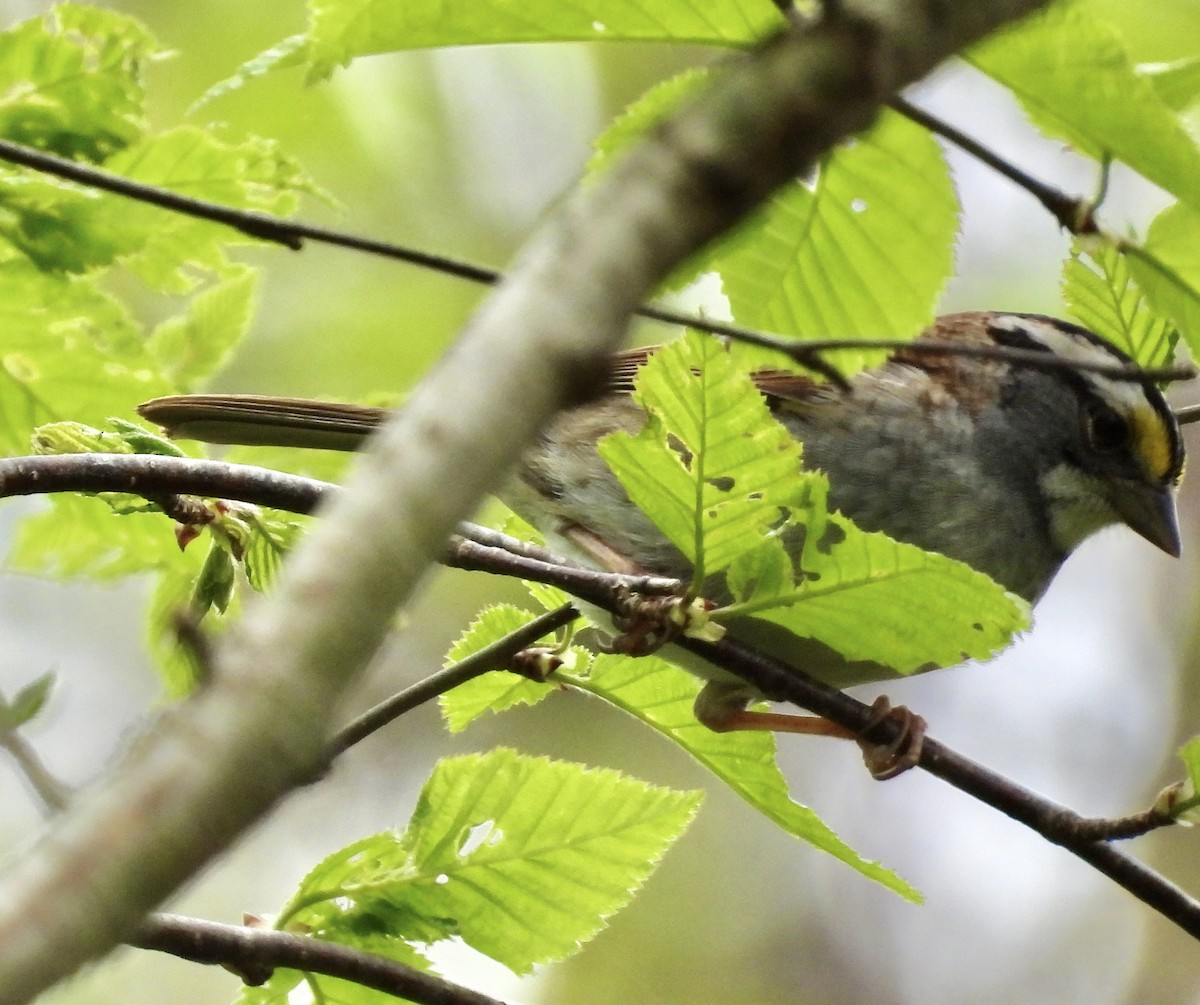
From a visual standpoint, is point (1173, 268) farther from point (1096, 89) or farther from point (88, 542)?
point (88, 542)

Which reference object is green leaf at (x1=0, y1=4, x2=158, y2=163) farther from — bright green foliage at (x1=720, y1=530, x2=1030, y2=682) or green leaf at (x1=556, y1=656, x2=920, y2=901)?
bright green foliage at (x1=720, y1=530, x2=1030, y2=682)

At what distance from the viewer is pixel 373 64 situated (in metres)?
8.30

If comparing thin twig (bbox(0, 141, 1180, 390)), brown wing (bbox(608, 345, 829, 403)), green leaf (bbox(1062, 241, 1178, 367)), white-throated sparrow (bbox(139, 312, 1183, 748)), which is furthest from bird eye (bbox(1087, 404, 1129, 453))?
thin twig (bbox(0, 141, 1180, 390))

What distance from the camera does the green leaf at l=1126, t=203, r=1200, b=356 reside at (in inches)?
71.9

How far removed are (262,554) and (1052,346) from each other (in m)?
2.42

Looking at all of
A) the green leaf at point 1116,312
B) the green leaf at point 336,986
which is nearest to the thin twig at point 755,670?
the green leaf at point 336,986

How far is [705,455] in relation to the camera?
2061 mm

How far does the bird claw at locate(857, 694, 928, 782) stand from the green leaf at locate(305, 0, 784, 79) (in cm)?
110

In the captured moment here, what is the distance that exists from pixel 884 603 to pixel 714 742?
1.82ft

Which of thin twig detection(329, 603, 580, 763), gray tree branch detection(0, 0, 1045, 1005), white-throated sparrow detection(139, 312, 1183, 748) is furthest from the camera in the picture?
white-throated sparrow detection(139, 312, 1183, 748)

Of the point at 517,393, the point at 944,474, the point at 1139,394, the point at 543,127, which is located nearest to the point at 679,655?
the point at 944,474

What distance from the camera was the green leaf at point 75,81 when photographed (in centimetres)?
262

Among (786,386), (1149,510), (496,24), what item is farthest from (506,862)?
(1149,510)

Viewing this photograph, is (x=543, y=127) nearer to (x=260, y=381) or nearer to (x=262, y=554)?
(x=260, y=381)
